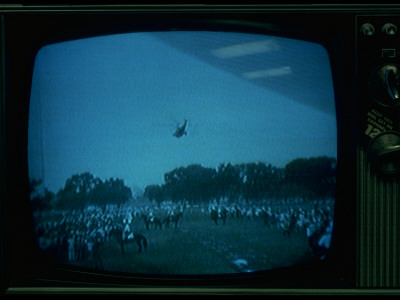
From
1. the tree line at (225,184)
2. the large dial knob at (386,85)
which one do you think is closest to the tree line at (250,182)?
the tree line at (225,184)

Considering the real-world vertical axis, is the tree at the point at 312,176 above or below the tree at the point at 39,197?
above

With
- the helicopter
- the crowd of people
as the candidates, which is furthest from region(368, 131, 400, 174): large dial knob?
the helicopter

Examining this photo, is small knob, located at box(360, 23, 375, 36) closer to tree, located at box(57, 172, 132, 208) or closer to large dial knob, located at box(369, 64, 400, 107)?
large dial knob, located at box(369, 64, 400, 107)

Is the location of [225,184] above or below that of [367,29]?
below

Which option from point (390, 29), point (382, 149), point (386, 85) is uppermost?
point (390, 29)

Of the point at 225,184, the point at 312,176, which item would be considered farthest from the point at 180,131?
the point at 312,176

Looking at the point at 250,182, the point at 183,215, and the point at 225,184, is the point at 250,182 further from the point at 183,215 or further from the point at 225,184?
the point at 183,215

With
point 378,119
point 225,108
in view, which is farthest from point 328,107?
point 225,108

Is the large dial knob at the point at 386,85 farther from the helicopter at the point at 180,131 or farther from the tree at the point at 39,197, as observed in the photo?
the tree at the point at 39,197
